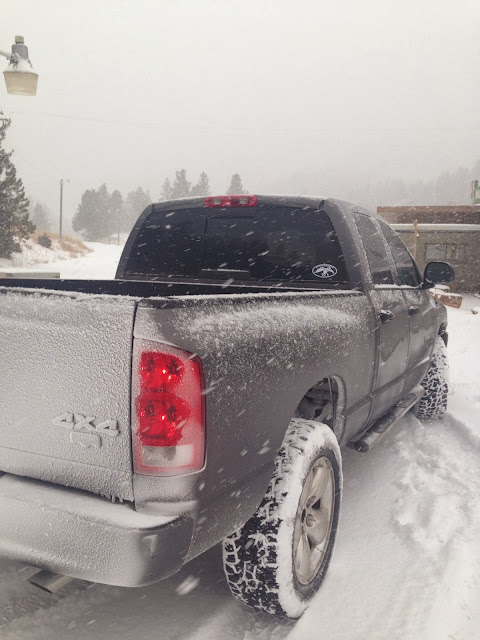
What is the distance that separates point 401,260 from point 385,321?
1.23 metres

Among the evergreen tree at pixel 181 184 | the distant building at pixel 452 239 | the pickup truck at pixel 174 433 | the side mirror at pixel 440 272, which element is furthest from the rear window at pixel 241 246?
the evergreen tree at pixel 181 184

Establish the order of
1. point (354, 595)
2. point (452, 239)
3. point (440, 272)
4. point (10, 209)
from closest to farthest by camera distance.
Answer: point (354, 595) → point (440, 272) → point (452, 239) → point (10, 209)

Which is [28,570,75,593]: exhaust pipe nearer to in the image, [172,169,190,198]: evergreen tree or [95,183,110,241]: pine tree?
[172,169,190,198]: evergreen tree

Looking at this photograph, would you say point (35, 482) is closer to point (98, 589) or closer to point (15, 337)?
point (15, 337)

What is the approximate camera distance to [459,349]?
396 inches

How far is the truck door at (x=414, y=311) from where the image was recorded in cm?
450

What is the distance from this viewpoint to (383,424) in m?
4.04

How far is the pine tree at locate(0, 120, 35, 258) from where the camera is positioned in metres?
35.7

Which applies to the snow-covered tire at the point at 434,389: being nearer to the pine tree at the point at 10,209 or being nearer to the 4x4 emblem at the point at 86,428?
the 4x4 emblem at the point at 86,428

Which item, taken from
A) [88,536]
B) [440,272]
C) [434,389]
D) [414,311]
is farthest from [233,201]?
[434,389]

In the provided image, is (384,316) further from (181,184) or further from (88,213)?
(88,213)

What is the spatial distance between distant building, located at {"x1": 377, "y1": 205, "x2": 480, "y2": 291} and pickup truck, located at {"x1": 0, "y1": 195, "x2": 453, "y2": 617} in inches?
1101

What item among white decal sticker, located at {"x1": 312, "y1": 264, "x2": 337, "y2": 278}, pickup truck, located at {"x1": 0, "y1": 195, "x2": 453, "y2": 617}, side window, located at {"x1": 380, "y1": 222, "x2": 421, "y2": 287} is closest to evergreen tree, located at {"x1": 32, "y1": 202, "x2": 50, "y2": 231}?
side window, located at {"x1": 380, "y1": 222, "x2": 421, "y2": 287}

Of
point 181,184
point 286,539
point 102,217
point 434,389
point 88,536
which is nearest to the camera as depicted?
point 88,536
